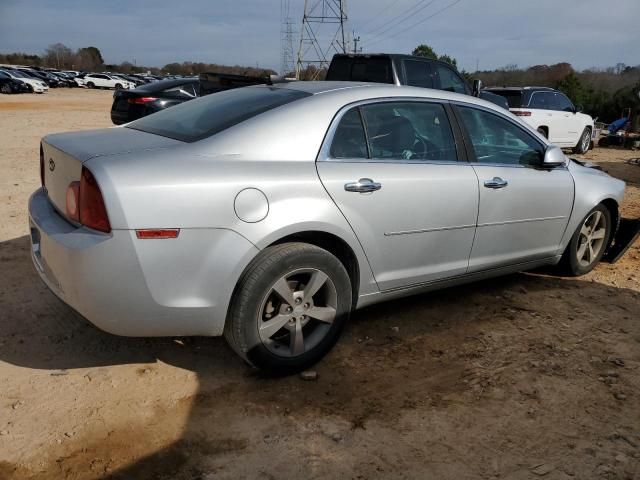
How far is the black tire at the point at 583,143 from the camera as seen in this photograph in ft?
47.9

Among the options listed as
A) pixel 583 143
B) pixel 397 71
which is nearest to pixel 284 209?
pixel 397 71

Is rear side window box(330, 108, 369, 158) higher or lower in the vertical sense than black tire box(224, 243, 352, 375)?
higher

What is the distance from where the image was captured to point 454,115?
150 inches

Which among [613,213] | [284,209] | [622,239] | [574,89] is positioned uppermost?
[574,89]

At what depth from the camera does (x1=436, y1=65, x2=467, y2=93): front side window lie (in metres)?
9.27

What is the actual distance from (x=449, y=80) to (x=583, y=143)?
23.4ft

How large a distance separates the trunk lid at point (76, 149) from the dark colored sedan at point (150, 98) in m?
7.45

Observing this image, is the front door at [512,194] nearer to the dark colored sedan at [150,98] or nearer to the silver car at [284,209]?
the silver car at [284,209]

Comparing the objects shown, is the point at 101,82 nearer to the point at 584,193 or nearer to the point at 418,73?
the point at 418,73

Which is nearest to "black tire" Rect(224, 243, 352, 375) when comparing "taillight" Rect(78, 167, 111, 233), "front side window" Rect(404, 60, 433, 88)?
"taillight" Rect(78, 167, 111, 233)

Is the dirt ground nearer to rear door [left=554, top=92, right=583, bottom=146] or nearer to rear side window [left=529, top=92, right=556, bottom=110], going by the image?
rear side window [left=529, top=92, right=556, bottom=110]

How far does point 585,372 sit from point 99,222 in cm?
280

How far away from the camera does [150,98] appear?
1053 cm

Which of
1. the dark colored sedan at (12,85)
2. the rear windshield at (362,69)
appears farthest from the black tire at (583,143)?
the dark colored sedan at (12,85)
